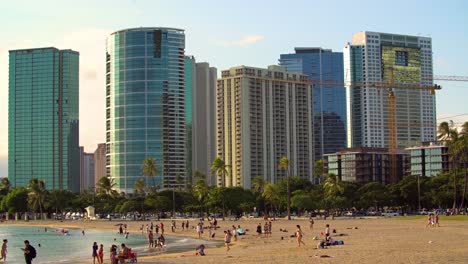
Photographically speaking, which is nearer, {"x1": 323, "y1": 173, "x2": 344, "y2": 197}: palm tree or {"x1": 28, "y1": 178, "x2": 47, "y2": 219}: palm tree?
{"x1": 323, "y1": 173, "x2": 344, "y2": 197}: palm tree

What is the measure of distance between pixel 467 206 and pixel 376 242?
88.5 metres

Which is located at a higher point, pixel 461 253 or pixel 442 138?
pixel 442 138

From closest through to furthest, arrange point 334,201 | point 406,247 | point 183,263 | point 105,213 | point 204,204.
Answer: point 183,263
point 406,247
point 334,201
point 204,204
point 105,213

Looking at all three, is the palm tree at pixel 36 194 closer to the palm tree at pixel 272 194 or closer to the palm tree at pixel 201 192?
Result: the palm tree at pixel 201 192

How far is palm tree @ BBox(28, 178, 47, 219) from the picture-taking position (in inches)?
6422

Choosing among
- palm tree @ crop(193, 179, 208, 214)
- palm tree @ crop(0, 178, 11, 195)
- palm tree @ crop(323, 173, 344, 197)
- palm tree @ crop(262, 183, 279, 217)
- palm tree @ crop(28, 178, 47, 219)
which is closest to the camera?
palm tree @ crop(323, 173, 344, 197)

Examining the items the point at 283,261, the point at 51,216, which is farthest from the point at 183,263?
the point at 51,216

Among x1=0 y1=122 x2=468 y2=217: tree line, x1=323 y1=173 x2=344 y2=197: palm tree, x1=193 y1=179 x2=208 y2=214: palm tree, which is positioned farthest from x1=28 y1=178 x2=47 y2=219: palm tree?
x1=323 y1=173 x2=344 y2=197: palm tree

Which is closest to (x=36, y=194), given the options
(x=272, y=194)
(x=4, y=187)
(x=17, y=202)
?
(x=17, y=202)

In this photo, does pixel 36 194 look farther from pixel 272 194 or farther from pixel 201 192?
pixel 272 194

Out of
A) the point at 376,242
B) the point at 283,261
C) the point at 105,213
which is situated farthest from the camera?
the point at 105,213

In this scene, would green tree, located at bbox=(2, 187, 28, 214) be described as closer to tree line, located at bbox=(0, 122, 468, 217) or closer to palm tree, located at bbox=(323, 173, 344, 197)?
tree line, located at bbox=(0, 122, 468, 217)

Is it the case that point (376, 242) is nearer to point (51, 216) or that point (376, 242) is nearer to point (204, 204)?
point (204, 204)

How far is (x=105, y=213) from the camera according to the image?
167375mm
